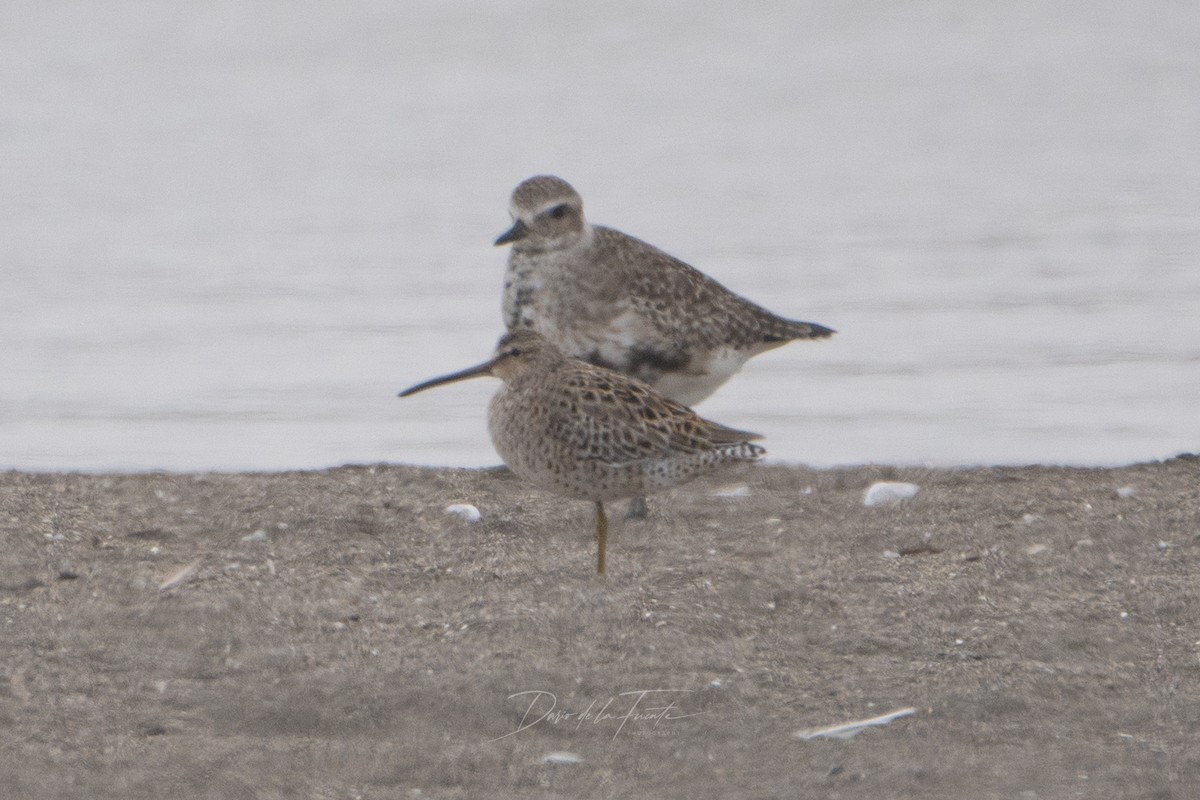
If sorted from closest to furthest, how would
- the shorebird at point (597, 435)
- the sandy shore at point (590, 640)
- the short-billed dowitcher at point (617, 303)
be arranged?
the sandy shore at point (590, 640)
the shorebird at point (597, 435)
the short-billed dowitcher at point (617, 303)

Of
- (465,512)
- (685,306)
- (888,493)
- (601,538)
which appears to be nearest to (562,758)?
(601,538)

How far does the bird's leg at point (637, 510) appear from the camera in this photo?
571cm

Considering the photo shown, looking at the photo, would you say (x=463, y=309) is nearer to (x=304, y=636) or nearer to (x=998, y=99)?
(x=304, y=636)

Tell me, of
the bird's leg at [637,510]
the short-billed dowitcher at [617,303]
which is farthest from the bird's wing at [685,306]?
the bird's leg at [637,510]

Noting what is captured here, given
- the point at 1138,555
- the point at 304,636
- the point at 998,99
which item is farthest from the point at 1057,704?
the point at 998,99

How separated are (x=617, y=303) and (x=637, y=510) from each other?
3.65 ft

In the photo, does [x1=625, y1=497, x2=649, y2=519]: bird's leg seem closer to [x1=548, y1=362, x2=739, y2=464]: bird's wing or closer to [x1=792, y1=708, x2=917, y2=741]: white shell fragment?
[x1=548, y1=362, x2=739, y2=464]: bird's wing

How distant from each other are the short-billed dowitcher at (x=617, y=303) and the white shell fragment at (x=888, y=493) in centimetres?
102

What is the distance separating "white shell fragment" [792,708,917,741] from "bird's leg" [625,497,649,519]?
5.67 ft

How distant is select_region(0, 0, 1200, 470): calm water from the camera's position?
A: 24.0 feet

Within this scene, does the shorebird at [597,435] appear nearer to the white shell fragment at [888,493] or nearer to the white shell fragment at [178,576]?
the white shell fragment at [888,493]

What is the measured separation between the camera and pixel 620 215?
11.3 metres

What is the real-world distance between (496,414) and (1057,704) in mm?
1898

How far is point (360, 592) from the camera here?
4906 millimetres
